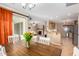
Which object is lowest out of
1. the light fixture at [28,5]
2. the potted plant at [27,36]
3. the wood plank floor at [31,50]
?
the wood plank floor at [31,50]

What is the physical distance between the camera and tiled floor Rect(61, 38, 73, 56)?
1.43m

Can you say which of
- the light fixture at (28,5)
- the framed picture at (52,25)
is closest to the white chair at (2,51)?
the light fixture at (28,5)

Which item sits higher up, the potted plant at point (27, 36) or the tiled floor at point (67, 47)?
the potted plant at point (27, 36)

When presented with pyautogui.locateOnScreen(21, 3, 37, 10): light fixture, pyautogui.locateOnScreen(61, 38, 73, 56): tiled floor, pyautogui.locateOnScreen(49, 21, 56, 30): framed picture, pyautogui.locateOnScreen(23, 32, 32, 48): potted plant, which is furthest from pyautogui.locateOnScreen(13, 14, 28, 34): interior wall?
pyautogui.locateOnScreen(61, 38, 73, 56): tiled floor

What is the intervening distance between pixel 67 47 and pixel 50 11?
68 centimetres

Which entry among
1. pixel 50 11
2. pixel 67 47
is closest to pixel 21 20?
pixel 50 11

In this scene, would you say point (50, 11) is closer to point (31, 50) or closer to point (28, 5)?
point (28, 5)

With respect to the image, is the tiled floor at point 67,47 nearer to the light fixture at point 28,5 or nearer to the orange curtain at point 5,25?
the light fixture at point 28,5

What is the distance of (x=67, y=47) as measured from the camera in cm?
145

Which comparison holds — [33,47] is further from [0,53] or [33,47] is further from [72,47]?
[72,47]

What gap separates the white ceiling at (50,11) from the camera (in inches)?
55.7

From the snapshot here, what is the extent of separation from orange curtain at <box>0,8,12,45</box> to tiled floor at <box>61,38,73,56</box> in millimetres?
954

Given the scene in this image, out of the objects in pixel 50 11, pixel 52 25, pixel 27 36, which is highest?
pixel 50 11

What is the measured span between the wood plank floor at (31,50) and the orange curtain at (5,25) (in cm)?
15
